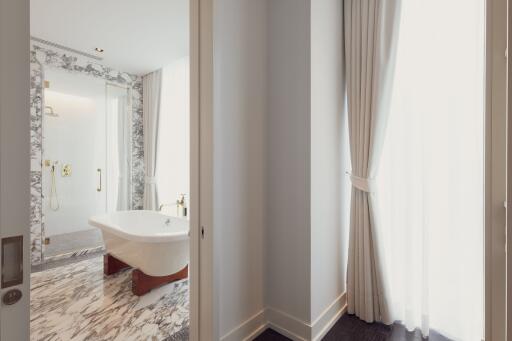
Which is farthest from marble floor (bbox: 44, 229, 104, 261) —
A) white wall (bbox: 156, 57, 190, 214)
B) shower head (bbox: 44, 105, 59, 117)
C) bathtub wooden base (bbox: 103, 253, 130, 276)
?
shower head (bbox: 44, 105, 59, 117)

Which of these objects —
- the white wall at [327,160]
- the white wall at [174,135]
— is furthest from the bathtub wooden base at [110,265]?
the white wall at [327,160]

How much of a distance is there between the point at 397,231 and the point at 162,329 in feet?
6.44

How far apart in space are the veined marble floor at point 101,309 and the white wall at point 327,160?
1.16m

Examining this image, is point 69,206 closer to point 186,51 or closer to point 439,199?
point 186,51

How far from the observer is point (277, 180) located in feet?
6.08

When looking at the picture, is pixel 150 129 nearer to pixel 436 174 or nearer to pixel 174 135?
pixel 174 135

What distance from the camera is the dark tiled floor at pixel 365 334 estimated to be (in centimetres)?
175

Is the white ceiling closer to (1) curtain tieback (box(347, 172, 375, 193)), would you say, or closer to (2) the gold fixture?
(2) the gold fixture

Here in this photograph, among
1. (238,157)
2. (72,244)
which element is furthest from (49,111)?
(238,157)

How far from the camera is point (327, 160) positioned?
1.88 metres

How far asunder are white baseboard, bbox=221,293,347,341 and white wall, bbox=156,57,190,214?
7.05ft

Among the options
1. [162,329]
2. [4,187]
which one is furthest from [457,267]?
[4,187]

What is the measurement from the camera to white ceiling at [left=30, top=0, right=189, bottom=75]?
237 cm

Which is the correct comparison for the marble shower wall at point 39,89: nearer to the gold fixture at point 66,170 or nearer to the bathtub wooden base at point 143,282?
the gold fixture at point 66,170
